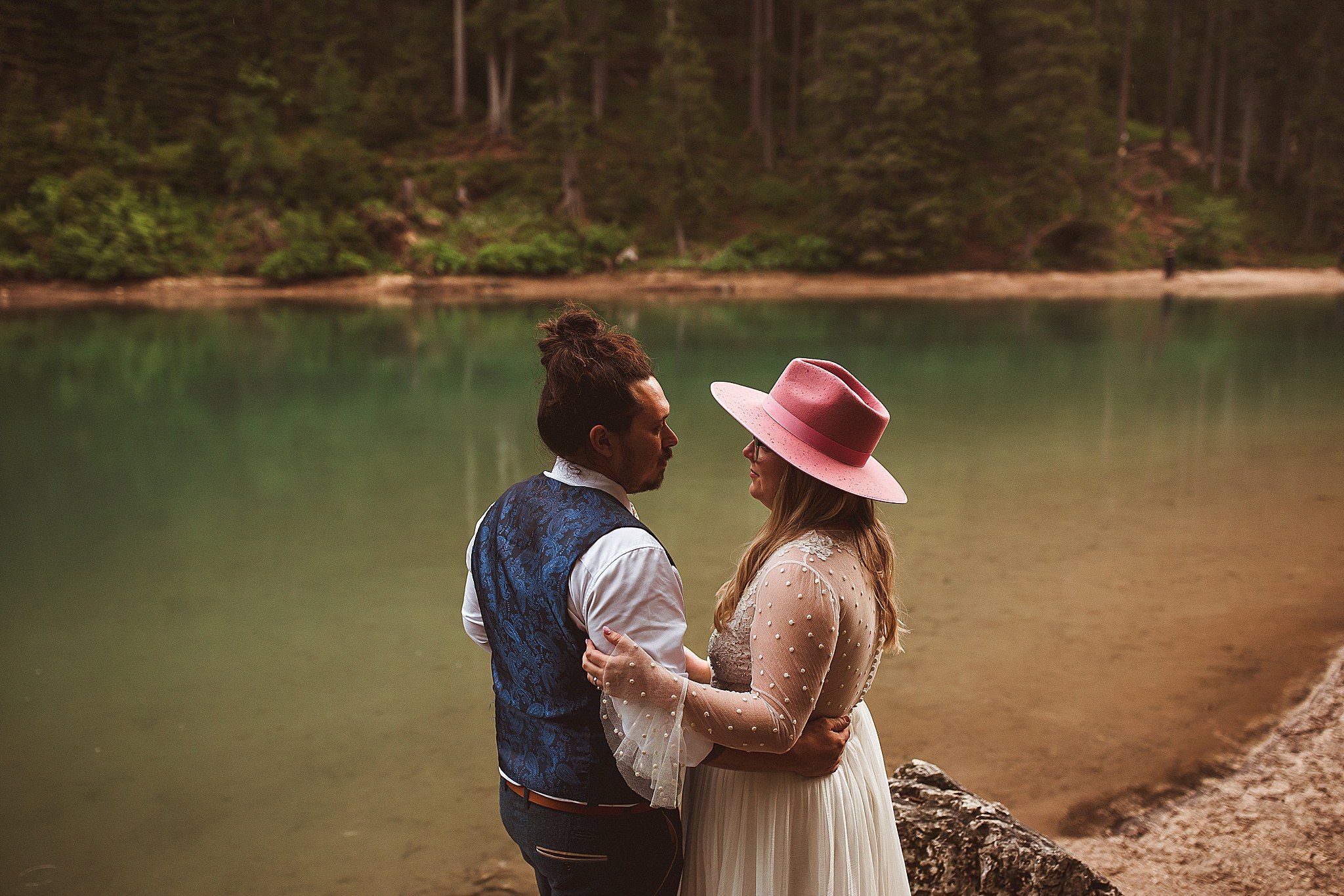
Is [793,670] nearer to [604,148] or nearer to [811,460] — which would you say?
[811,460]

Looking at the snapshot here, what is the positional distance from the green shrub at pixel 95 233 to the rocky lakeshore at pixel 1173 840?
1136 inches

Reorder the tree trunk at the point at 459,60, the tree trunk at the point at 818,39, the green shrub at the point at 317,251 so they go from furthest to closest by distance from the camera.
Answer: the tree trunk at the point at 459,60 < the tree trunk at the point at 818,39 < the green shrub at the point at 317,251

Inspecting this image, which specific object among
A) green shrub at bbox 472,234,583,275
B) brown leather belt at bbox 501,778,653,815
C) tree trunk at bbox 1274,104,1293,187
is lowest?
brown leather belt at bbox 501,778,653,815

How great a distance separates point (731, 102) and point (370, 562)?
41.1 m

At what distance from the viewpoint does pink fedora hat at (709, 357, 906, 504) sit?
192 centimetres

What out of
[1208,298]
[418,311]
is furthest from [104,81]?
[1208,298]

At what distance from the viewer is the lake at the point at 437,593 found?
4113 millimetres

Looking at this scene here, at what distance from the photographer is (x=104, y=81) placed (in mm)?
35812

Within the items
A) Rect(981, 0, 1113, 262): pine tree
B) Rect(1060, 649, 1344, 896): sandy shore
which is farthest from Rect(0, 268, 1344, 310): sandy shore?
Rect(1060, 649, 1344, 896): sandy shore

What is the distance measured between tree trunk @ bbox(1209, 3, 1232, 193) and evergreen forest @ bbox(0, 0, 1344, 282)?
151 mm

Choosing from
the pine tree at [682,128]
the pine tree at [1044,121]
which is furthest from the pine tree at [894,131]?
the pine tree at [682,128]

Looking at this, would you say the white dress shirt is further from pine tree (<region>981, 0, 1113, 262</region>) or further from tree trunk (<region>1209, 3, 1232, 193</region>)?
tree trunk (<region>1209, 3, 1232, 193</region>)

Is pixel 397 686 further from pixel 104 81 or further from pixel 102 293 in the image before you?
pixel 104 81

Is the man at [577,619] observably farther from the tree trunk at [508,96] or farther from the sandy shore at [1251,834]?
the tree trunk at [508,96]
